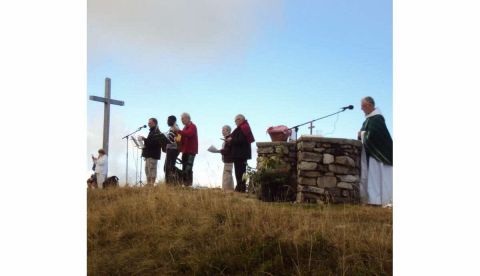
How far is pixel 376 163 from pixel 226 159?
7.49 feet

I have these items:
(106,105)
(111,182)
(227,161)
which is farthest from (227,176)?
(106,105)

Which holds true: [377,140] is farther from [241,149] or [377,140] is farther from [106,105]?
[106,105]

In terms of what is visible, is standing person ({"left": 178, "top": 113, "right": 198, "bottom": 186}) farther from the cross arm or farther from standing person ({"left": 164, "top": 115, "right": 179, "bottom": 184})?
the cross arm

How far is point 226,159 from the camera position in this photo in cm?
715

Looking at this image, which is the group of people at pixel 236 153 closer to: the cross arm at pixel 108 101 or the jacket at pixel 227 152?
the jacket at pixel 227 152

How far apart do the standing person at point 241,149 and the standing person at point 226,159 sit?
0.08 m

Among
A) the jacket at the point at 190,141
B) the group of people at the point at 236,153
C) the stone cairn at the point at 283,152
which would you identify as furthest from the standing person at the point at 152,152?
the stone cairn at the point at 283,152

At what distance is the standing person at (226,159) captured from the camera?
6951 mm
